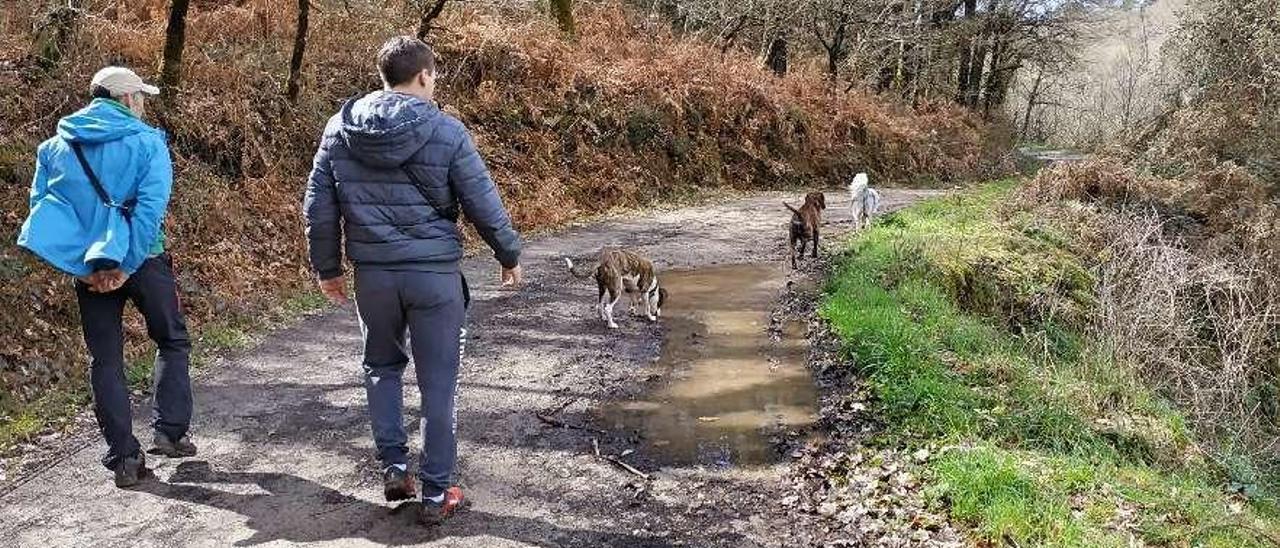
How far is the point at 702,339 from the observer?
331 inches

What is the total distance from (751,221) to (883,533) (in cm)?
1231

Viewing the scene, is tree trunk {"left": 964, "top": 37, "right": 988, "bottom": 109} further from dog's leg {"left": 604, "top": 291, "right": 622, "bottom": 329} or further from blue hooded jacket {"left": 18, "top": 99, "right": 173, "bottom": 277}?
blue hooded jacket {"left": 18, "top": 99, "right": 173, "bottom": 277}

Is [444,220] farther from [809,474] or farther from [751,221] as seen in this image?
[751,221]

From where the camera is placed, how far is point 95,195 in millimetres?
4465

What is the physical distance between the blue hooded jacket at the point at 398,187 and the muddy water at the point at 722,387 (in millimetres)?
2125

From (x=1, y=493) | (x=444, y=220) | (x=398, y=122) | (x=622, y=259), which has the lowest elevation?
(x=1, y=493)

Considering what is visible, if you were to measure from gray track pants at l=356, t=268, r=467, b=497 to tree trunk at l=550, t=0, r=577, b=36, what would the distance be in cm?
1817

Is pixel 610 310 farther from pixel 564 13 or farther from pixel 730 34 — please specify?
pixel 730 34

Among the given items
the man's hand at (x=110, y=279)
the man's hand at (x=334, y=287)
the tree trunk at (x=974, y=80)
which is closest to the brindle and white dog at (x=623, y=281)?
the man's hand at (x=334, y=287)

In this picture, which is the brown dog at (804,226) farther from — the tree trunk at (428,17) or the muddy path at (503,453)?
the tree trunk at (428,17)

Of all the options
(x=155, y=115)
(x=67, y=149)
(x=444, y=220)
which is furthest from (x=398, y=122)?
(x=155, y=115)

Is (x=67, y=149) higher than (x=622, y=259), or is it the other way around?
(x=67, y=149)

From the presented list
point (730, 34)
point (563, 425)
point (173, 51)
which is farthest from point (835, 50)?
point (563, 425)

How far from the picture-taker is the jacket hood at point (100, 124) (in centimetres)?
441
